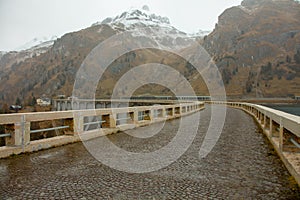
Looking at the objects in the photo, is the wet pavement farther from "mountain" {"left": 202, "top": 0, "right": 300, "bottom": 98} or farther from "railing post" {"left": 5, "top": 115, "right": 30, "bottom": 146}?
"mountain" {"left": 202, "top": 0, "right": 300, "bottom": 98}

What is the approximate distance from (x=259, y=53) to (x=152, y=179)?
14894cm

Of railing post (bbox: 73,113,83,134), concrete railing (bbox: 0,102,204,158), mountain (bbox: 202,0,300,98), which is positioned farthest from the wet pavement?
mountain (bbox: 202,0,300,98)

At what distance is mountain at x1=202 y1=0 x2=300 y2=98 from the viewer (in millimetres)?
114756

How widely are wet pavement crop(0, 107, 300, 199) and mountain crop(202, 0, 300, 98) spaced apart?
10604cm

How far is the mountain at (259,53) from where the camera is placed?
115 meters

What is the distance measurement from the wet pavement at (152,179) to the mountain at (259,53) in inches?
4175

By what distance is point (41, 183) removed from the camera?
4.90 meters

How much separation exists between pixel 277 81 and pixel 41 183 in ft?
406

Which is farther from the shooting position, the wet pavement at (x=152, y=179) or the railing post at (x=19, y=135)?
the railing post at (x=19, y=135)

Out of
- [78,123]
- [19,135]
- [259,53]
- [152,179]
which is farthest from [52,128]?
[259,53]

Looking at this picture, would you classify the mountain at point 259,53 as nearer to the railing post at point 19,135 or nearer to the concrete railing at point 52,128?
the concrete railing at point 52,128

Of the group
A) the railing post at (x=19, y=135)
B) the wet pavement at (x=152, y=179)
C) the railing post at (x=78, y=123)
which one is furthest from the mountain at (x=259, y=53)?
the railing post at (x=19, y=135)

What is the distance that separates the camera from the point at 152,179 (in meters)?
5.23

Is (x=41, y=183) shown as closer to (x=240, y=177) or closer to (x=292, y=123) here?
(x=240, y=177)
